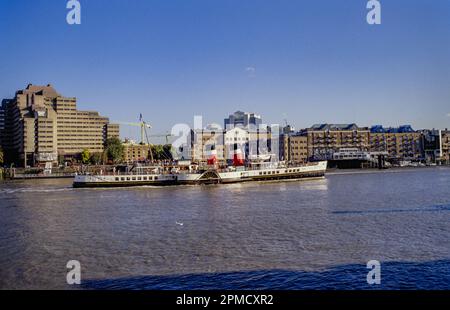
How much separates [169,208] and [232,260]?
70.7 ft

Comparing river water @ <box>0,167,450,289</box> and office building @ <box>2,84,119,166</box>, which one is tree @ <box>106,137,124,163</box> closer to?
office building @ <box>2,84,119,166</box>

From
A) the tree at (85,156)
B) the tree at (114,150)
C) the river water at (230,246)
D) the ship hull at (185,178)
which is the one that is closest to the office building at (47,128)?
the tree at (85,156)

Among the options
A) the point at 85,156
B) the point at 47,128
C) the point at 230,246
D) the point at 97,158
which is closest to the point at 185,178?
the point at 230,246

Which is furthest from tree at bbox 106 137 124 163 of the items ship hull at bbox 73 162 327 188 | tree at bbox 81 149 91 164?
ship hull at bbox 73 162 327 188

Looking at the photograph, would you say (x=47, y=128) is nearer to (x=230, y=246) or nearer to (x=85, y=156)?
(x=85, y=156)

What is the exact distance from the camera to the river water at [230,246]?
18156mm

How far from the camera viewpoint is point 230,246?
24125 mm

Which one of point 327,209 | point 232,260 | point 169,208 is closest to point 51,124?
point 169,208

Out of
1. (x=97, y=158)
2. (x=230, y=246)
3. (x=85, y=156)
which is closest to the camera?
(x=230, y=246)

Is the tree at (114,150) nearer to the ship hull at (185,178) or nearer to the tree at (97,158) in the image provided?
the tree at (97,158)

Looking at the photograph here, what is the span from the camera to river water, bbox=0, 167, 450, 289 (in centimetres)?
1816

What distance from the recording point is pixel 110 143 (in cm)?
16862

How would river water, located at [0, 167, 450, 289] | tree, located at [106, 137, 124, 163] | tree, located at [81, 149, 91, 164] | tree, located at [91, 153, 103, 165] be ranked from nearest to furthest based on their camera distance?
river water, located at [0, 167, 450, 289] < tree, located at [91, 153, 103, 165] < tree, located at [81, 149, 91, 164] < tree, located at [106, 137, 124, 163]
